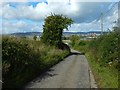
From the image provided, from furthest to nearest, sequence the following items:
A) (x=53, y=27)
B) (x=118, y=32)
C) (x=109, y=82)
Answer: (x=53, y=27) < (x=118, y=32) < (x=109, y=82)

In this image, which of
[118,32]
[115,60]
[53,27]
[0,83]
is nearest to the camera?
[0,83]

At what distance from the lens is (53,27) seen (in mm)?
58031

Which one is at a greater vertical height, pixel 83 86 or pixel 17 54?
pixel 17 54

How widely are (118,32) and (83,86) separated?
29.7 ft

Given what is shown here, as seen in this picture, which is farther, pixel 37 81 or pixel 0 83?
pixel 37 81

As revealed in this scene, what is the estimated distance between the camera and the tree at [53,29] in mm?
57250

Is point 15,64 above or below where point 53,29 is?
below

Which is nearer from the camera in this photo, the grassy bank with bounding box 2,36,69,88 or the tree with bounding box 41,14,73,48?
the grassy bank with bounding box 2,36,69,88

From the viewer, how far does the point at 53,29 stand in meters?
58.2

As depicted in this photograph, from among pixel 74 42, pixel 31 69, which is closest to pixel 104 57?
pixel 31 69

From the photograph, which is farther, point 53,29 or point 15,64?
point 53,29

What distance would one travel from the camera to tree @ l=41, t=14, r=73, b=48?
57.2 metres

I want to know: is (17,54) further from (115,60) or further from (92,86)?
(115,60)

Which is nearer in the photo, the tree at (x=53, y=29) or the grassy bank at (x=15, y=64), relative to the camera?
the grassy bank at (x=15, y=64)
